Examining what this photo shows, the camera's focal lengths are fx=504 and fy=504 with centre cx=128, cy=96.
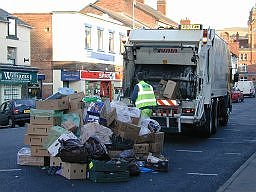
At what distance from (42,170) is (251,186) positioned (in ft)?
13.1

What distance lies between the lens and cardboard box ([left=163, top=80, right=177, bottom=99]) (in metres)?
14.1

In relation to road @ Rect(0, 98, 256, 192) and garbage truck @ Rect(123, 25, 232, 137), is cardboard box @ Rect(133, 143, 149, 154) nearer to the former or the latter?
road @ Rect(0, 98, 256, 192)

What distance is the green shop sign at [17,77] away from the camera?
2942 centimetres

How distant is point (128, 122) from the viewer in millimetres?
10883

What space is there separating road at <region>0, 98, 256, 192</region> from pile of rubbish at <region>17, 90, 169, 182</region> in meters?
0.24

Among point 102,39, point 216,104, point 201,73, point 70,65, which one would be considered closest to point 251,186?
point 201,73

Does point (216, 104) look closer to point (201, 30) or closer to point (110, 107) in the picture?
point (201, 30)

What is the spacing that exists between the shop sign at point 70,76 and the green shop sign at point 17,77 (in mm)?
2505

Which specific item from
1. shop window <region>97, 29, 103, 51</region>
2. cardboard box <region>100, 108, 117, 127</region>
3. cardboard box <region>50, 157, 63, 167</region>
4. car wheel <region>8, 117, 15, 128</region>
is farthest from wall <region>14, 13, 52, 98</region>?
cardboard box <region>50, 157, 63, 167</region>

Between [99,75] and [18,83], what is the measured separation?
8994 mm

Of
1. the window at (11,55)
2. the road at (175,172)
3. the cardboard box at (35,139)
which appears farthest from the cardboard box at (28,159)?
the window at (11,55)

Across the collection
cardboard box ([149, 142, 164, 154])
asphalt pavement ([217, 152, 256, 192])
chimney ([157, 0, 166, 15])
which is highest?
chimney ([157, 0, 166, 15])

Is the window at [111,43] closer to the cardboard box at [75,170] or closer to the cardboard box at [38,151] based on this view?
the cardboard box at [38,151]

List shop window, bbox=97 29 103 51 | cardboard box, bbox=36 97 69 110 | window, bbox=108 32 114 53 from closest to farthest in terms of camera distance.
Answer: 1. cardboard box, bbox=36 97 69 110
2. shop window, bbox=97 29 103 51
3. window, bbox=108 32 114 53
